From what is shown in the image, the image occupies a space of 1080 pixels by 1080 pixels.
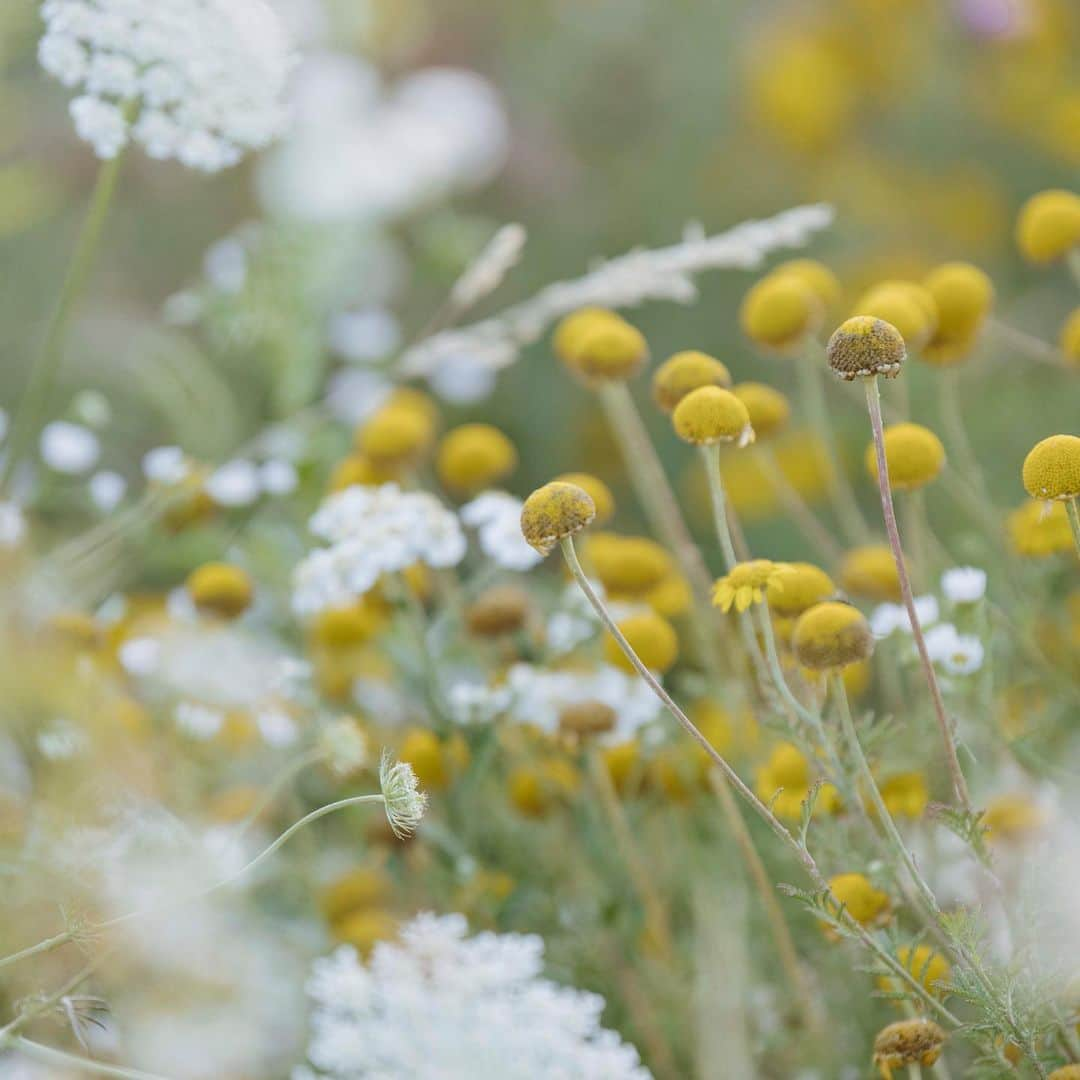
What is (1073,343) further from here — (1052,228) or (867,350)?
(867,350)

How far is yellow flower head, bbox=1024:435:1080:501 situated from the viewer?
53 cm

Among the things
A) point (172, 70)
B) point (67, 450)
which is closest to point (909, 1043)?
point (172, 70)

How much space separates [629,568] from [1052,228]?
0.31 metres

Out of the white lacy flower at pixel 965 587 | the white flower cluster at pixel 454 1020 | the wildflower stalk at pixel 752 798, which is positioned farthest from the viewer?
the white lacy flower at pixel 965 587

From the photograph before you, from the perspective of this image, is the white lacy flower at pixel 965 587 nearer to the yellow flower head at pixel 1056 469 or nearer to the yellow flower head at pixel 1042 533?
the yellow flower head at pixel 1042 533

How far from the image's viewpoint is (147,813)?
771 millimetres

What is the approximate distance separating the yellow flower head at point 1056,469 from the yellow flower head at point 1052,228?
316 mm

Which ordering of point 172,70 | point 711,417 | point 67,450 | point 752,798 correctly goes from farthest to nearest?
point 67,450 → point 172,70 → point 711,417 → point 752,798

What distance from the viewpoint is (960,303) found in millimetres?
763

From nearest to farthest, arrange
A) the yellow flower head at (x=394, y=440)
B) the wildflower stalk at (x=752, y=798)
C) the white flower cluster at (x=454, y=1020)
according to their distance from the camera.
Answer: the wildflower stalk at (x=752, y=798)
the white flower cluster at (x=454, y=1020)
the yellow flower head at (x=394, y=440)

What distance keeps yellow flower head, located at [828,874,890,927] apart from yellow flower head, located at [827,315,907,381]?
24 centimetres

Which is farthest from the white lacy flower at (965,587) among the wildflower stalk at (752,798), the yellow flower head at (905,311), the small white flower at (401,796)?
the small white flower at (401,796)

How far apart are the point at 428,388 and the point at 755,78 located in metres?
0.72

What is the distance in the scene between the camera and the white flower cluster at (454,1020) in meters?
0.62
